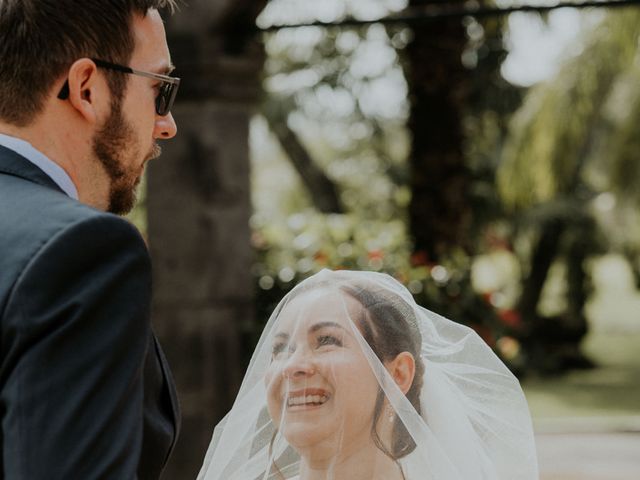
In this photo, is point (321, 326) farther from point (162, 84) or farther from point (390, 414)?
point (162, 84)

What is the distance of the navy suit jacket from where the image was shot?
1298mm

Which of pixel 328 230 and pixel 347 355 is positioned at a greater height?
pixel 347 355

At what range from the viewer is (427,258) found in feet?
27.6

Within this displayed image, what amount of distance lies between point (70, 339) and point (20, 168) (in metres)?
0.32

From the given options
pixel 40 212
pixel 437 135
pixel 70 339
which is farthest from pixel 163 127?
pixel 437 135

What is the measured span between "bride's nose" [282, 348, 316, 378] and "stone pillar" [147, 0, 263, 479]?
2.70 metres

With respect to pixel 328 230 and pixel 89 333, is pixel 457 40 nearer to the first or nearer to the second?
pixel 328 230

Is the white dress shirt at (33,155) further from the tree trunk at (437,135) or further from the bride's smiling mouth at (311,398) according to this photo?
the tree trunk at (437,135)

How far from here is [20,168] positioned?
1.52 meters

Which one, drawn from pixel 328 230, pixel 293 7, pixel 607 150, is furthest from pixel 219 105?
pixel 607 150

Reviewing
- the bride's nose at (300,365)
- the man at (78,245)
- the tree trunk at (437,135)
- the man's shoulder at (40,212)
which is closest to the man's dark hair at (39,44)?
the man at (78,245)

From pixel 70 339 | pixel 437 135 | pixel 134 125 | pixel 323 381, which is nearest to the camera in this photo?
pixel 70 339

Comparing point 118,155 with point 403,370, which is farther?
point 403,370

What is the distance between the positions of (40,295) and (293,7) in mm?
15220
